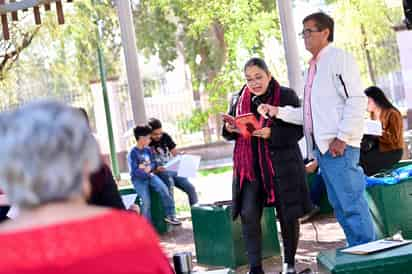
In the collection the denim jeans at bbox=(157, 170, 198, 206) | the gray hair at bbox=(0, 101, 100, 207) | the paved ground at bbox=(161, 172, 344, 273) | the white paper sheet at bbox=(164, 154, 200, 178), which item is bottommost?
the paved ground at bbox=(161, 172, 344, 273)

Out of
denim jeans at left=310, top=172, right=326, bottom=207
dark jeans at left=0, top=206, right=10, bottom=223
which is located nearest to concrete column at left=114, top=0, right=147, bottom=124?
denim jeans at left=310, top=172, right=326, bottom=207

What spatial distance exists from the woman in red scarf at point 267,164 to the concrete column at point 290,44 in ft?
12.0

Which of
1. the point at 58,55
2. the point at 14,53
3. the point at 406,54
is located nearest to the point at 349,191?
the point at 14,53

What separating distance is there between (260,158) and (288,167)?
7.7 inches

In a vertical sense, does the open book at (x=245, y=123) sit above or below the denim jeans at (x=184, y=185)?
above

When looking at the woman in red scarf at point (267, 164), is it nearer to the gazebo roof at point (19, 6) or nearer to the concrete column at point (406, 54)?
the gazebo roof at point (19, 6)

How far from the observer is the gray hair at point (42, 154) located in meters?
1.98

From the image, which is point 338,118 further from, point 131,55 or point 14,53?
point 14,53

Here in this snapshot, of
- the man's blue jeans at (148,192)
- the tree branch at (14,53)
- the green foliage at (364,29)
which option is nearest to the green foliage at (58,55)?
the tree branch at (14,53)

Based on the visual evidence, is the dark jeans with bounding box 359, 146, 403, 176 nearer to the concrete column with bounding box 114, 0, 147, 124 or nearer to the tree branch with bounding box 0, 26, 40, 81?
the concrete column with bounding box 114, 0, 147, 124

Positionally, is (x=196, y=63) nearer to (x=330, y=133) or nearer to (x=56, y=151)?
(x=330, y=133)

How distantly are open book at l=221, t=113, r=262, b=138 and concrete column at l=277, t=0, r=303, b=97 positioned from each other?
12.4 ft

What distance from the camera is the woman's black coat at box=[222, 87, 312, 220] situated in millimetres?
5832

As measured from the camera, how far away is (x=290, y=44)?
971 cm
